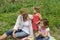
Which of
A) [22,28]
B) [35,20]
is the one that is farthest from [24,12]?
[35,20]

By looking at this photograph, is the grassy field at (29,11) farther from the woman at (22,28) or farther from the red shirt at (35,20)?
the woman at (22,28)

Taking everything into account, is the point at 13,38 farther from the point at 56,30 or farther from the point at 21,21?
the point at 56,30

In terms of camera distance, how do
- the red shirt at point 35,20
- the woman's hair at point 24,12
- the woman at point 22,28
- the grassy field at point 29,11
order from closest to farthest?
the woman's hair at point 24,12
the woman at point 22,28
the red shirt at point 35,20
the grassy field at point 29,11

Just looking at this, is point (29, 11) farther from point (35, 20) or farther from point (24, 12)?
point (24, 12)

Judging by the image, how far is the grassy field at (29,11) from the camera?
7.99 m

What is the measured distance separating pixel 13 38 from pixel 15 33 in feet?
1.87

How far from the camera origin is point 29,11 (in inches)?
359

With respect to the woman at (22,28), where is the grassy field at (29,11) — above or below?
above

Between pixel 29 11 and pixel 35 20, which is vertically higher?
pixel 29 11

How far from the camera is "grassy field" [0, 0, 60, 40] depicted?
7988 millimetres

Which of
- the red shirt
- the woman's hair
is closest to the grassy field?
the red shirt

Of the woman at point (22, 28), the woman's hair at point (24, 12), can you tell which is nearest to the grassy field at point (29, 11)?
the woman at point (22, 28)

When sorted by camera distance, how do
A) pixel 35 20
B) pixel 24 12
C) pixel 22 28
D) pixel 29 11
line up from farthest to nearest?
pixel 29 11
pixel 35 20
pixel 22 28
pixel 24 12

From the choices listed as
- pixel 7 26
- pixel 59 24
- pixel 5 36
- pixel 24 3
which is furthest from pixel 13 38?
pixel 24 3
